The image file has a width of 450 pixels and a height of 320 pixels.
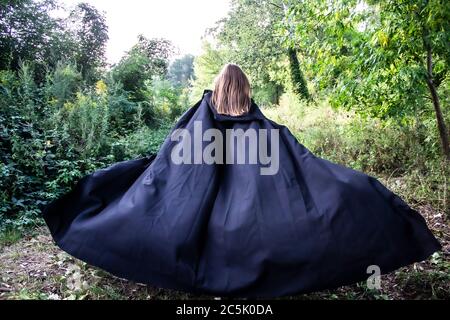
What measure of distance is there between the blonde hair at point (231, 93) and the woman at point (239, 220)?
187 mm

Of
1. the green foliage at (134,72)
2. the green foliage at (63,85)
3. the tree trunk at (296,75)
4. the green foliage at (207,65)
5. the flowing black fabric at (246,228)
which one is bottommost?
the flowing black fabric at (246,228)

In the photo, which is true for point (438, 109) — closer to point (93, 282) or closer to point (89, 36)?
point (93, 282)

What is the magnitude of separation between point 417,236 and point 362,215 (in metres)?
0.52

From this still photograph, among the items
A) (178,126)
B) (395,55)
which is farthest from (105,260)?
(395,55)

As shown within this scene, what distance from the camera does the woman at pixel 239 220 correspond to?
2.52m

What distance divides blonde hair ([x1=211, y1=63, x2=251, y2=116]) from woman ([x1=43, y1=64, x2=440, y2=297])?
187mm

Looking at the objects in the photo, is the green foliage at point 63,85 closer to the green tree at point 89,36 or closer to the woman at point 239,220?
the green tree at point 89,36

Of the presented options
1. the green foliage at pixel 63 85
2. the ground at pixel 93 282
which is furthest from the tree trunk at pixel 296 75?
the ground at pixel 93 282

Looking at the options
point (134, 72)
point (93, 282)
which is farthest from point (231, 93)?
point (134, 72)

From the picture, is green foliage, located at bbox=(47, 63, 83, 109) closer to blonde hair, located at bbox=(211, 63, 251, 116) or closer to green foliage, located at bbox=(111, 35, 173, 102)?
green foliage, located at bbox=(111, 35, 173, 102)

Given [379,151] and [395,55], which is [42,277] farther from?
[379,151]

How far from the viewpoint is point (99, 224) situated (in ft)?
8.96

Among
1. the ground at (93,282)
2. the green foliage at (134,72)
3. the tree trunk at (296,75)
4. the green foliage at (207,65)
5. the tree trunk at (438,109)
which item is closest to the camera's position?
the ground at (93,282)

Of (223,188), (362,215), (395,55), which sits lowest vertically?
(362,215)
